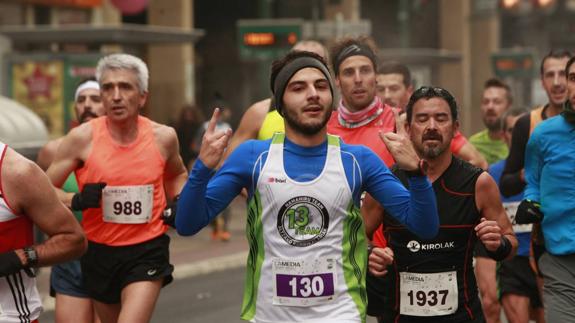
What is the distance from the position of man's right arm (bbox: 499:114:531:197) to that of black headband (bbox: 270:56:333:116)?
7.88 feet

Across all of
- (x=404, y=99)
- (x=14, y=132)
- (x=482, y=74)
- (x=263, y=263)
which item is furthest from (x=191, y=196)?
(x=482, y=74)

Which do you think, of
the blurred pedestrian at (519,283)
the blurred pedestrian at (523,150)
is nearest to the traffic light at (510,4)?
the blurred pedestrian at (519,283)

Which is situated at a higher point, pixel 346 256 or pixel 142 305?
pixel 346 256

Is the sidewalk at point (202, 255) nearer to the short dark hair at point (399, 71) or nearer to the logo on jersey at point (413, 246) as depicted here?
the short dark hair at point (399, 71)

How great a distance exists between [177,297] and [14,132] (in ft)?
9.80

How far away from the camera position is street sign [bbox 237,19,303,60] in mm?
21688

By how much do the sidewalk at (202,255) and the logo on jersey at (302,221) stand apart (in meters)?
7.75

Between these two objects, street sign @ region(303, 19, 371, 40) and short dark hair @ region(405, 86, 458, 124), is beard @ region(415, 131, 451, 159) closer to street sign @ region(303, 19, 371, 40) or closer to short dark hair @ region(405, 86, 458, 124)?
short dark hair @ region(405, 86, 458, 124)

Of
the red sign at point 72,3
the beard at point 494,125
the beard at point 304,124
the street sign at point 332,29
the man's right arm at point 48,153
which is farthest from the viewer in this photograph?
the red sign at point 72,3

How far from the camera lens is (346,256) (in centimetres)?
557

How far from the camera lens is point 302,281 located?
5.50m

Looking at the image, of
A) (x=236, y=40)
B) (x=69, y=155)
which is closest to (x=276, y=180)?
(x=69, y=155)

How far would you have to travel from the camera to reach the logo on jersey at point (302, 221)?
5.48 metres

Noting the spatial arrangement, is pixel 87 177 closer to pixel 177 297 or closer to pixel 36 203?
pixel 36 203
